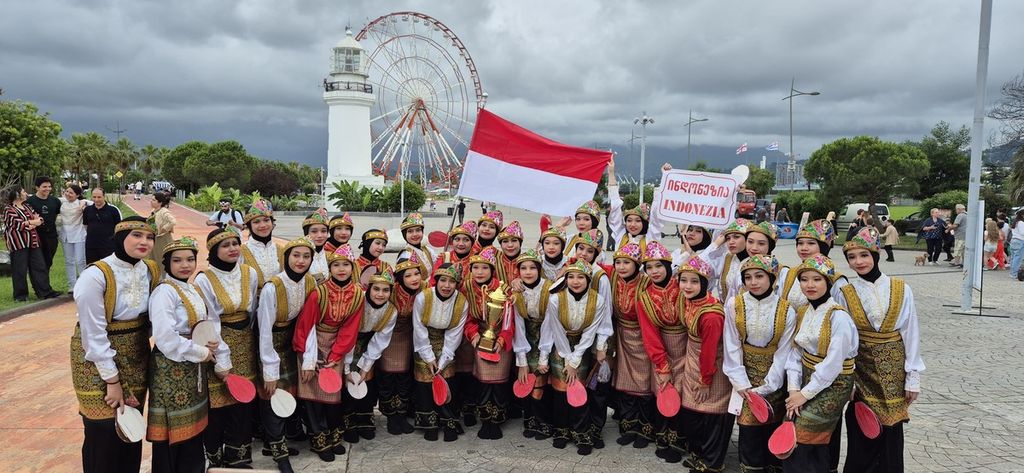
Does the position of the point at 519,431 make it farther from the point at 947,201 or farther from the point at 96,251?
the point at 947,201

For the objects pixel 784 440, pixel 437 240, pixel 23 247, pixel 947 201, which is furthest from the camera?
pixel 947 201

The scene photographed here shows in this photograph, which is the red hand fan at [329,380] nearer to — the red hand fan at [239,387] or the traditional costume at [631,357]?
Result: the red hand fan at [239,387]

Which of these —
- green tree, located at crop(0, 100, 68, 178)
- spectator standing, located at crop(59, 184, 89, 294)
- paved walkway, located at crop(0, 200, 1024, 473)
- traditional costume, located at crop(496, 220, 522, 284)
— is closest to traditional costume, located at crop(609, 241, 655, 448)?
Result: paved walkway, located at crop(0, 200, 1024, 473)

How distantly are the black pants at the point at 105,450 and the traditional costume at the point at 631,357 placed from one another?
10.7ft

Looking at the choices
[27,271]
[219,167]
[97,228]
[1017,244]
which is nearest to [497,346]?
[97,228]

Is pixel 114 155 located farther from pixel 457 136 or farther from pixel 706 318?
pixel 706 318

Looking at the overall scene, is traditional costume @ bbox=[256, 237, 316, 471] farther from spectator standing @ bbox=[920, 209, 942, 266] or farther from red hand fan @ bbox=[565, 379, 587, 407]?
spectator standing @ bbox=[920, 209, 942, 266]

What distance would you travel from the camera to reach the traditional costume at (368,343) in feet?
15.0

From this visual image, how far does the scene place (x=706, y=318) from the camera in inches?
158

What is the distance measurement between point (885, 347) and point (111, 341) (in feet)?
14.4

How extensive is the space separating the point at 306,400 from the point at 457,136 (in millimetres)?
42731

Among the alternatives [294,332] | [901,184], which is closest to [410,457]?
[294,332]

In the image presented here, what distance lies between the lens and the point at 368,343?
472 centimetres

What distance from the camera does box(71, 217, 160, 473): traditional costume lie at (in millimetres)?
3215
